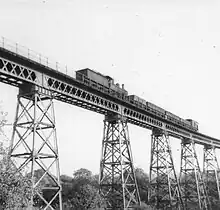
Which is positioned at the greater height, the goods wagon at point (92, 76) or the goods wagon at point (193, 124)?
the goods wagon at point (92, 76)

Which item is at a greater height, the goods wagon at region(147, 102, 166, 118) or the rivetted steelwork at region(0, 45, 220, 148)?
the goods wagon at region(147, 102, 166, 118)

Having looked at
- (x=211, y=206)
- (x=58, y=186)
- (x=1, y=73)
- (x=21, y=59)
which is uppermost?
(x=21, y=59)

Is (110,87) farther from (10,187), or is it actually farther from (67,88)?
(10,187)

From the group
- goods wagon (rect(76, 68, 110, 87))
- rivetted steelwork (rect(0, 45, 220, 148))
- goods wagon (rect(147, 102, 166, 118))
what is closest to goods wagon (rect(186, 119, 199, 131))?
goods wagon (rect(147, 102, 166, 118))

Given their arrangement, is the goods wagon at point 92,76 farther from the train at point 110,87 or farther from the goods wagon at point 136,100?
the goods wagon at point 136,100

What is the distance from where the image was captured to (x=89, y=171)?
76.2 m

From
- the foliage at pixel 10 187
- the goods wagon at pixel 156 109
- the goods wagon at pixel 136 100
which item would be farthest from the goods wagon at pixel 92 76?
the foliage at pixel 10 187

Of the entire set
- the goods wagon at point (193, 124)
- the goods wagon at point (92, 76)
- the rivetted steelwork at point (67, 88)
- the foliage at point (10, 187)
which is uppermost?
the goods wagon at point (92, 76)

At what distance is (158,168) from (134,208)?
27.9ft

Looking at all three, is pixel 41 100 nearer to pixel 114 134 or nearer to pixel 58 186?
pixel 58 186

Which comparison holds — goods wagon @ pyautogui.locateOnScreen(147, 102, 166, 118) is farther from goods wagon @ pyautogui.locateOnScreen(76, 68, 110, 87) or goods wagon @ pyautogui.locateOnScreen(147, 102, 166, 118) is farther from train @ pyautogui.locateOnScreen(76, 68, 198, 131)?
goods wagon @ pyautogui.locateOnScreen(76, 68, 110, 87)

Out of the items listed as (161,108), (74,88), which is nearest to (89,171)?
(161,108)

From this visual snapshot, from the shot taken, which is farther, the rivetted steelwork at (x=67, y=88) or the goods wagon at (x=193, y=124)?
the goods wagon at (x=193, y=124)

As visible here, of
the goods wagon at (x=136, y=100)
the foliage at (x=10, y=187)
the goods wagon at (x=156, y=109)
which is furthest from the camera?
the goods wagon at (x=156, y=109)
